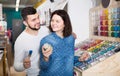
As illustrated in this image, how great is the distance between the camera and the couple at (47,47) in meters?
2.00

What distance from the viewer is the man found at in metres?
2.15

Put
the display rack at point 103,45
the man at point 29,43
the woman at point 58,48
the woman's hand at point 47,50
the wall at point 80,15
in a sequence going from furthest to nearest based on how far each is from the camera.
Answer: the wall at point 80,15 < the display rack at point 103,45 < the man at point 29,43 < the woman at point 58,48 < the woman's hand at point 47,50

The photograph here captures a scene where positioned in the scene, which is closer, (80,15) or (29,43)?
(29,43)

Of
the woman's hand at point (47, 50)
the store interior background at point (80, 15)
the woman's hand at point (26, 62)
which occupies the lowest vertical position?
the woman's hand at point (26, 62)

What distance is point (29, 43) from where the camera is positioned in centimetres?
218

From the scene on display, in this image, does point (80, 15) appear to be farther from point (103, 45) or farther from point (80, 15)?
point (103, 45)

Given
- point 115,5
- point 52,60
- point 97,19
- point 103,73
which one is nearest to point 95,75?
point 103,73

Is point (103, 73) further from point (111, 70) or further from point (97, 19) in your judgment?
point (97, 19)

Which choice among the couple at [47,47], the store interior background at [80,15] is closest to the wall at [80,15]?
the store interior background at [80,15]

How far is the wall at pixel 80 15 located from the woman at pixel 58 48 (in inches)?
55.5

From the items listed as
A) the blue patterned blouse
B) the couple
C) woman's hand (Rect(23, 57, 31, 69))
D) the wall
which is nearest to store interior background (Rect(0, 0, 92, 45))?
the wall

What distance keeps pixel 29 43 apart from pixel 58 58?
35cm

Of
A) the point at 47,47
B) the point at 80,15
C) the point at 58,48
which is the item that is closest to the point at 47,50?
the point at 47,47

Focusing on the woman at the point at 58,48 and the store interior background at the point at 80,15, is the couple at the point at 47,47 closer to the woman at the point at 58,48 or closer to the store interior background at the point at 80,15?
the woman at the point at 58,48
